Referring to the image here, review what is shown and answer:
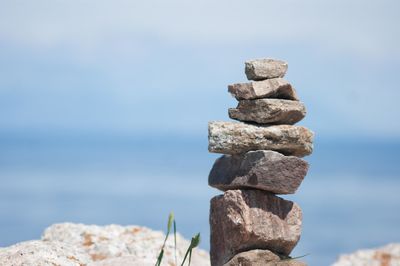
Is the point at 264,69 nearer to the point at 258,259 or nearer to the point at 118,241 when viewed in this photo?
the point at 258,259

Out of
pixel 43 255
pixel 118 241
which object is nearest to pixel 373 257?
pixel 118 241

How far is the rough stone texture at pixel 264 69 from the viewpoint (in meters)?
11.8

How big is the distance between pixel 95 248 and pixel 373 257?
332 inches

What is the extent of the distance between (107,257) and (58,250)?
12.4ft

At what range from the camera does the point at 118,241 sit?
16.2 metres

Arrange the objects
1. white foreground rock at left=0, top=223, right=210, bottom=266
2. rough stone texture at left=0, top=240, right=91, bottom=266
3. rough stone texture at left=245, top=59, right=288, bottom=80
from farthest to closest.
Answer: rough stone texture at left=245, top=59, right=288, bottom=80 < white foreground rock at left=0, top=223, right=210, bottom=266 < rough stone texture at left=0, top=240, right=91, bottom=266

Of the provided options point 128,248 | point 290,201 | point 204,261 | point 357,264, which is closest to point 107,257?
point 128,248

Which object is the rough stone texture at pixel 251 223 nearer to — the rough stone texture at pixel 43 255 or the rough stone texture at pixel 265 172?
the rough stone texture at pixel 265 172

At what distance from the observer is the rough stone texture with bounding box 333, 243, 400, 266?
19.9 metres

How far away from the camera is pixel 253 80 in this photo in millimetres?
11867

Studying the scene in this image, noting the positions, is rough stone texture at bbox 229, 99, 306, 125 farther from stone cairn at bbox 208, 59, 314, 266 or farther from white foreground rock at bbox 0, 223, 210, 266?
white foreground rock at bbox 0, 223, 210, 266

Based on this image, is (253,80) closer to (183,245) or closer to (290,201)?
(290,201)

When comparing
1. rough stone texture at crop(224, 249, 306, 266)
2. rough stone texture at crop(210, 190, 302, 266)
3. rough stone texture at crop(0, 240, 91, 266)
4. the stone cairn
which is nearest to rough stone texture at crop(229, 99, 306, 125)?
the stone cairn

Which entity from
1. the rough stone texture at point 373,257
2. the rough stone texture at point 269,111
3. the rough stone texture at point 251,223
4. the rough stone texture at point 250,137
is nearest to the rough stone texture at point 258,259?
the rough stone texture at point 251,223
